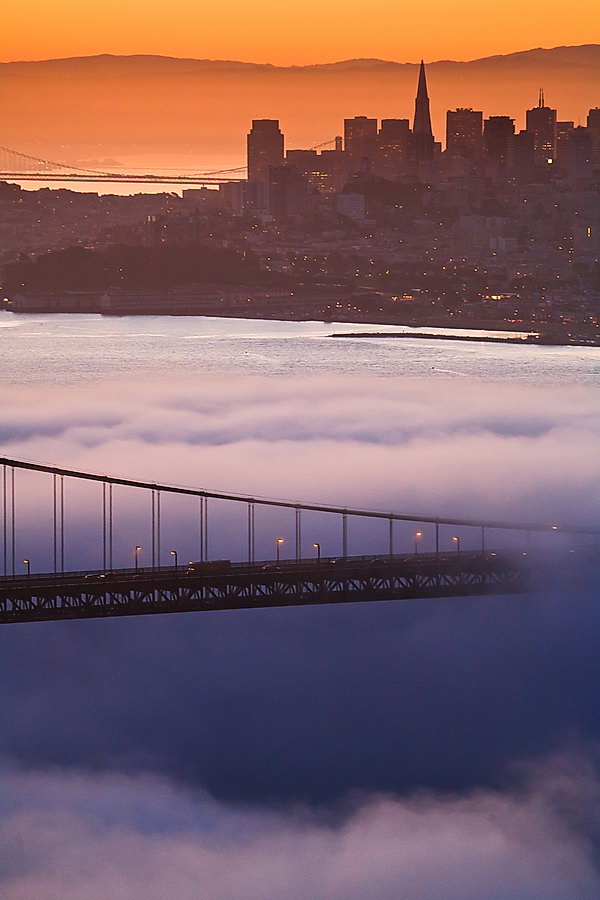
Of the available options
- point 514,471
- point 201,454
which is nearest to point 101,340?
point 201,454

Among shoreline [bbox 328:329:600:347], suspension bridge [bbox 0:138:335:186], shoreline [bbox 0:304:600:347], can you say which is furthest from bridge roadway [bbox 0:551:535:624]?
suspension bridge [bbox 0:138:335:186]

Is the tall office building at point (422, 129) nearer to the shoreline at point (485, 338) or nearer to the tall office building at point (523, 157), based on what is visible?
the tall office building at point (523, 157)

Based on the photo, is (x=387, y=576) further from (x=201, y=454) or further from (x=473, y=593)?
(x=201, y=454)

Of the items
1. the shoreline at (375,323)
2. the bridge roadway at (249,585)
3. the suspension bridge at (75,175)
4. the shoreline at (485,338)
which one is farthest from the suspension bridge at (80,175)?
the bridge roadway at (249,585)

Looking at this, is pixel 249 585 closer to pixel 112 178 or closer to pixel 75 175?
pixel 75 175

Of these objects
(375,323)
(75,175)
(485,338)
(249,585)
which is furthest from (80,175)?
(249,585)

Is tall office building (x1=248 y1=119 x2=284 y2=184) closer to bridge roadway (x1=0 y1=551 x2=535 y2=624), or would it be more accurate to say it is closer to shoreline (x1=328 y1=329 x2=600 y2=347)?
shoreline (x1=328 y1=329 x2=600 y2=347)
